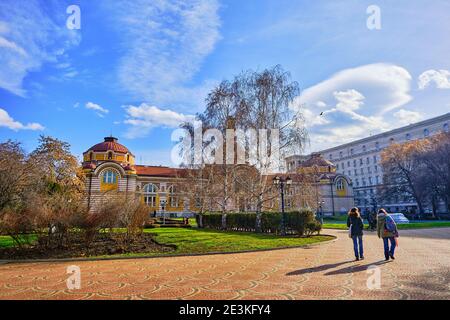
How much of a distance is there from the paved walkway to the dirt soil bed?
1.70 metres

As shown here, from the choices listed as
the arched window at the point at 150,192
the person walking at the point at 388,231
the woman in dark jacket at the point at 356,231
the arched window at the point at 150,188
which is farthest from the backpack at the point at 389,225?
the arched window at the point at 150,188

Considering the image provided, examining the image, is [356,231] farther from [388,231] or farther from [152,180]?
[152,180]

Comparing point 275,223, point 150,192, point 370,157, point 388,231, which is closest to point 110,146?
point 150,192

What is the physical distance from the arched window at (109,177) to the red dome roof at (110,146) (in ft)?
18.5

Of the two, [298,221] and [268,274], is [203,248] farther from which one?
[298,221]

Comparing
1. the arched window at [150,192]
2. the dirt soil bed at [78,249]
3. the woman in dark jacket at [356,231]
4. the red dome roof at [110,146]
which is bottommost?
the dirt soil bed at [78,249]

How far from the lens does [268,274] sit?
7.71 meters

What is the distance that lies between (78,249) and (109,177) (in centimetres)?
4261

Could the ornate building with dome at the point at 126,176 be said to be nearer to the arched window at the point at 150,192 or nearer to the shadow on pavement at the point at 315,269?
the arched window at the point at 150,192

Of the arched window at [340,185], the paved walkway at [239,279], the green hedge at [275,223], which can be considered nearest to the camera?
the paved walkway at [239,279]

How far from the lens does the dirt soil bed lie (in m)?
11.9

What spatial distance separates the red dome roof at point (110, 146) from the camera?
56281mm

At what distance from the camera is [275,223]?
820 inches
